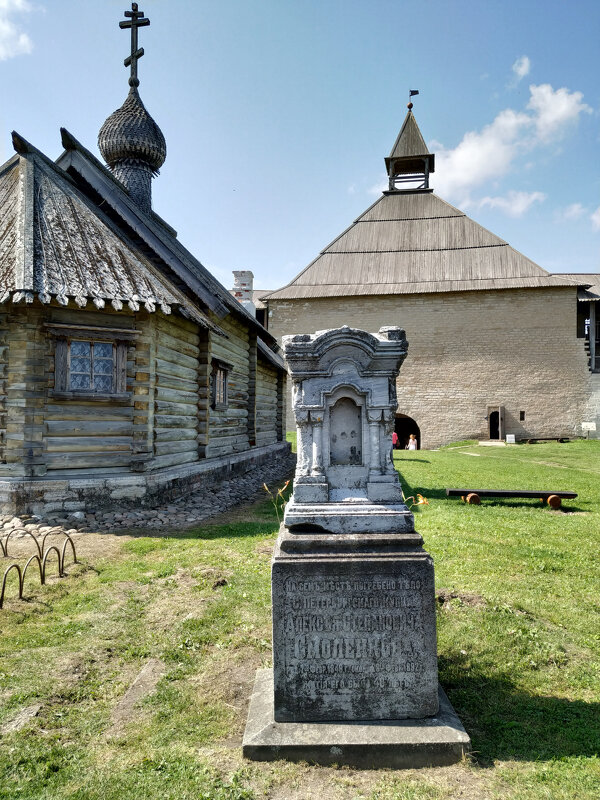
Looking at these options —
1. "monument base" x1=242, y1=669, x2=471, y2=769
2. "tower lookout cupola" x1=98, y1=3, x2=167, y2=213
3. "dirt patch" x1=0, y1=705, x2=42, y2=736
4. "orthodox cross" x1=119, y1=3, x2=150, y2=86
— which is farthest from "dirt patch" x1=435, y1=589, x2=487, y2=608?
"orthodox cross" x1=119, y1=3, x2=150, y2=86

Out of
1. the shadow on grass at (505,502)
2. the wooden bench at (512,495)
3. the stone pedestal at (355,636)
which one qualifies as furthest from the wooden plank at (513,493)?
the stone pedestal at (355,636)

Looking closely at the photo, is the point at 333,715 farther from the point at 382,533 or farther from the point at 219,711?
the point at 382,533

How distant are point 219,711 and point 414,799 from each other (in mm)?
1306

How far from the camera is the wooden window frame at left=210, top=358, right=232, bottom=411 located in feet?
40.6

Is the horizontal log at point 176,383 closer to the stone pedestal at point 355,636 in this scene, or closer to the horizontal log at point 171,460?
the horizontal log at point 171,460

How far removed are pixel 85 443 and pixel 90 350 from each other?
153 cm

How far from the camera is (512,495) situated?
956 centimetres

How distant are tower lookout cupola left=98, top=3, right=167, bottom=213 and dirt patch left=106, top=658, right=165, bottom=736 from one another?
1271 centimetres

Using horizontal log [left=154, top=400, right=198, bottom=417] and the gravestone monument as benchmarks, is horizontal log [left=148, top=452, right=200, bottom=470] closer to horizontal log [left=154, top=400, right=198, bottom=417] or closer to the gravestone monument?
horizontal log [left=154, top=400, right=198, bottom=417]

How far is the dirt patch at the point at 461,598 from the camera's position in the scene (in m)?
4.81

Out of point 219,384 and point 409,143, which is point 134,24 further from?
point 409,143

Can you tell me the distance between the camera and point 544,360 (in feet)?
88.2

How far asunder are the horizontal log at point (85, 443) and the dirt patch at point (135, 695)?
17.2 feet

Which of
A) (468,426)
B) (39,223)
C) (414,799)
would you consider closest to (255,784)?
(414,799)
